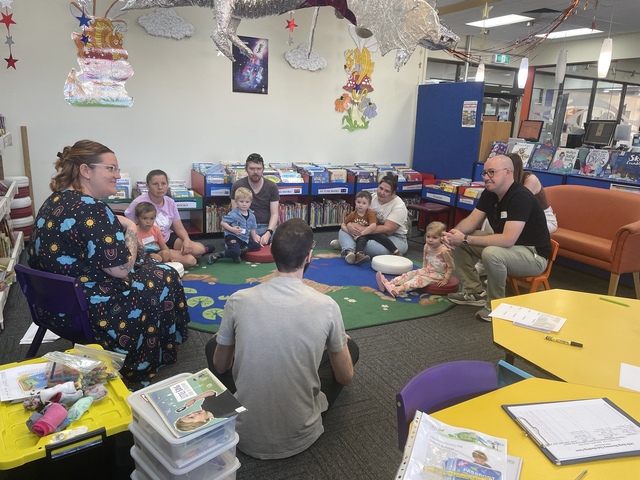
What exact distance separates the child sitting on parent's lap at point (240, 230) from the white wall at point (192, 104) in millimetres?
1360

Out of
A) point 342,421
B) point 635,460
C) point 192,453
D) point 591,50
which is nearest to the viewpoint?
point 635,460

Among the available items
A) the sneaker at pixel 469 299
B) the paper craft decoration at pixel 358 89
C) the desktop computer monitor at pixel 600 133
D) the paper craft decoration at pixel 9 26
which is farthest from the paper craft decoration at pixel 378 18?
the paper craft decoration at pixel 358 89

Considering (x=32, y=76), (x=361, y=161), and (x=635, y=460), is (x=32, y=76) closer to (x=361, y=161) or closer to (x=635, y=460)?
(x=361, y=161)

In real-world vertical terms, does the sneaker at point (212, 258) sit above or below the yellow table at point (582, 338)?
below

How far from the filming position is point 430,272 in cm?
412

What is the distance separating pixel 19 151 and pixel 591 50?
10.2m

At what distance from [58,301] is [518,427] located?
6.66 ft

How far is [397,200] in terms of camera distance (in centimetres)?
495

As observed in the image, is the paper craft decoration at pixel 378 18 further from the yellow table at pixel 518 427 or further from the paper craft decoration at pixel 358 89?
the paper craft decoration at pixel 358 89

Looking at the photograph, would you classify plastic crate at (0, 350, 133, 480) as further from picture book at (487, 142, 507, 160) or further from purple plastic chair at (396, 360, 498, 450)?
picture book at (487, 142, 507, 160)

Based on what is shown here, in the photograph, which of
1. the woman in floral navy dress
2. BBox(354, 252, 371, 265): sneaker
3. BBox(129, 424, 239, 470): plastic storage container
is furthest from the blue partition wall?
BBox(129, 424, 239, 470): plastic storage container

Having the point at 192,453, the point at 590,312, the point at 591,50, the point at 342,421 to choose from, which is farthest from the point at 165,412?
the point at 591,50

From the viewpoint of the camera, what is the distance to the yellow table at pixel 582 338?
1648 mm

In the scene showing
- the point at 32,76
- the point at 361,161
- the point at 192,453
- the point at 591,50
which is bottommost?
the point at 192,453
